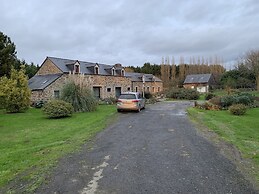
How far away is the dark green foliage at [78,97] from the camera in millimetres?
18828

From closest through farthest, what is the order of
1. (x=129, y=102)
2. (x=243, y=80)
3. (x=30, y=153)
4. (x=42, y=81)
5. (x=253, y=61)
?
(x=30, y=153) → (x=129, y=102) → (x=42, y=81) → (x=253, y=61) → (x=243, y=80)

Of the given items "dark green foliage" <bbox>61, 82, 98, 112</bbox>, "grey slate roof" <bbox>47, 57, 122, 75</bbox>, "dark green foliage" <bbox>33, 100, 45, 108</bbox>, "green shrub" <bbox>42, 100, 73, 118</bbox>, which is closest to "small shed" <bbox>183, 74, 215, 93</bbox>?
"grey slate roof" <bbox>47, 57, 122, 75</bbox>

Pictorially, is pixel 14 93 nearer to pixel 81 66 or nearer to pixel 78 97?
pixel 78 97

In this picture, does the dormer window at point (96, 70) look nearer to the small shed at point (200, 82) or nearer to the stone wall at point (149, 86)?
the stone wall at point (149, 86)

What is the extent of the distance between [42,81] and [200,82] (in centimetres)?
4126

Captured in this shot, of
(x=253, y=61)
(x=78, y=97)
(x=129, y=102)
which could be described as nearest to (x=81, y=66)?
(x=78, y=97)

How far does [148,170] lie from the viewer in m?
5.29

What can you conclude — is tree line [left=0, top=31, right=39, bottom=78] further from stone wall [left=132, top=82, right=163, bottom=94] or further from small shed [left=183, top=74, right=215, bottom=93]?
small shed [left=183, top=74, right=215, bottom=93]

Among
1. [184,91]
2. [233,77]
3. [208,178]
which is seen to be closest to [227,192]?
[208,178]

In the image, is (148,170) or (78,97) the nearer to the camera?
(148,170)

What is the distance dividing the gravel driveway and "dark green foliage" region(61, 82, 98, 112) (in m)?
11.2

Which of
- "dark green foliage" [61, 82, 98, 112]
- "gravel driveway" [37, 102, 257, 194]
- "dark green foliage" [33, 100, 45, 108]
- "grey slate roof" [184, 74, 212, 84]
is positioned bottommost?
"gravel driveway" [37, 102, 257, 194]

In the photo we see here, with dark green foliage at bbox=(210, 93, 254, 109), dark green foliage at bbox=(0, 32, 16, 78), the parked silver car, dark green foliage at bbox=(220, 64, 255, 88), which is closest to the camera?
the parked silver car

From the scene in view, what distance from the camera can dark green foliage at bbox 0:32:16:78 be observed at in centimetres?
2261
